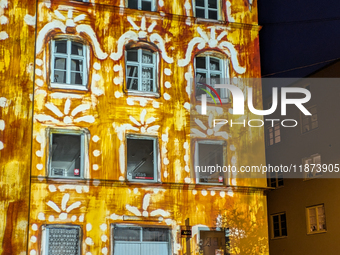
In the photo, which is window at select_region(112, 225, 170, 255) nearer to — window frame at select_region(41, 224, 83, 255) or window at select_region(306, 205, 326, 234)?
window frame at select_region(41, 224, 83, 255)

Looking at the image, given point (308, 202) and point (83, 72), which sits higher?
point (83, 72)

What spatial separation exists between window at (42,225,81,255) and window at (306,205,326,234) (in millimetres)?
13885

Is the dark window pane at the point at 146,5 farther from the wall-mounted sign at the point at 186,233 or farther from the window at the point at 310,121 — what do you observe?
the window at the point at 310,121

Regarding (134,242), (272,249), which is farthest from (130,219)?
(272,249)

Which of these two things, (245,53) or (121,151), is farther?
(245,53)

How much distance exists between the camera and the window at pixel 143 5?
22.3m

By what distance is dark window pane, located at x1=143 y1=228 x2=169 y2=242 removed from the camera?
19.9 metres

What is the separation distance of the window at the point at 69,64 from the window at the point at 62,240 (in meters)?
4.99

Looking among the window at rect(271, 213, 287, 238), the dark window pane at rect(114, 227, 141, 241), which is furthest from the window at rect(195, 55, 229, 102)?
the window at rect(271, 213, 287, 238)

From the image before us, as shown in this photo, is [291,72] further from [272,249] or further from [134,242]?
[134,242]

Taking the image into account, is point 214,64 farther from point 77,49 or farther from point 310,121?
point 310,121

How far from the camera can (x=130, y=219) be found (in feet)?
65.1

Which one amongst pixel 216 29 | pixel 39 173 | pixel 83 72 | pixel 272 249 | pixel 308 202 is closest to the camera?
pixel 39 173

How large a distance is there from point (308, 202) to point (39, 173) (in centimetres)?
1543
